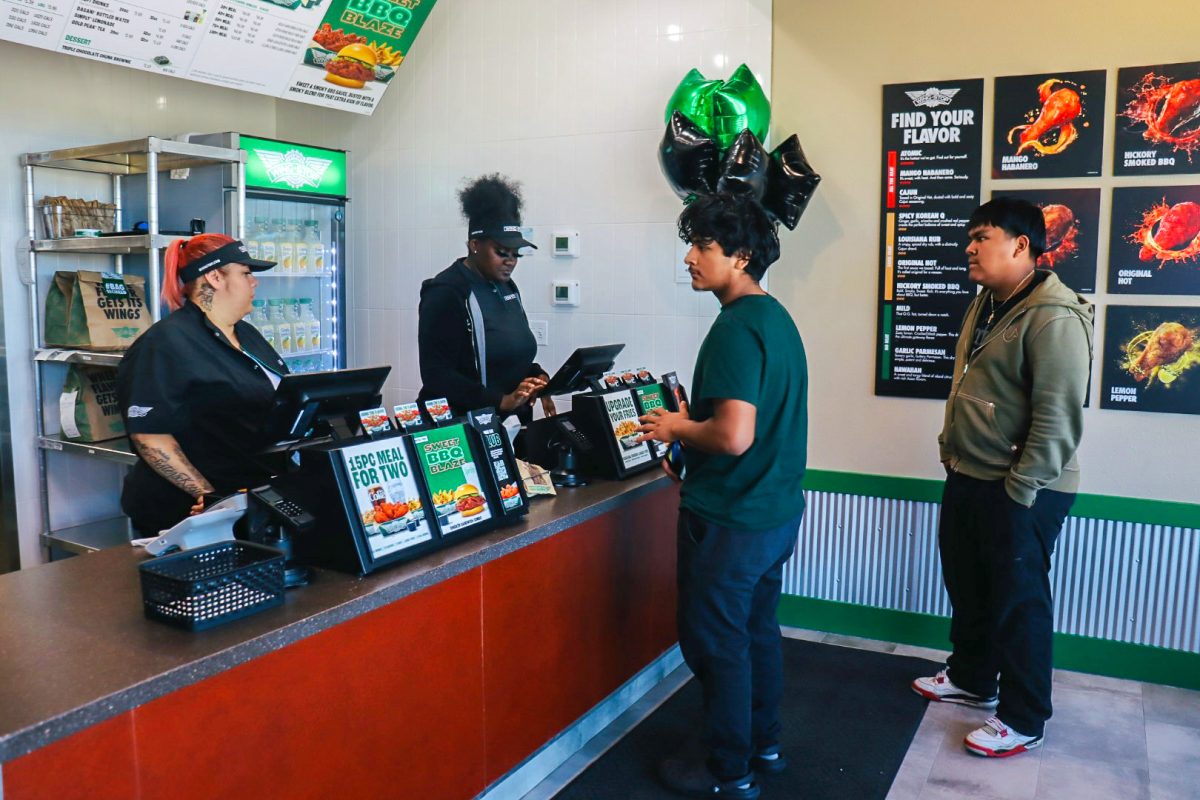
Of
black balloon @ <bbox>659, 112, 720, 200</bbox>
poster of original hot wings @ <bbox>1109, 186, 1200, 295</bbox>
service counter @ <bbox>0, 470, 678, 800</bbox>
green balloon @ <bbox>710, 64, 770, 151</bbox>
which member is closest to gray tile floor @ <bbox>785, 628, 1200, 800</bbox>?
service counter @ <bbox>0, 470, 678, 800</bbox>

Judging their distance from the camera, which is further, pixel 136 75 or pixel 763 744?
pixel 136 75

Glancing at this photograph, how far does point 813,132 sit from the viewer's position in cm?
418

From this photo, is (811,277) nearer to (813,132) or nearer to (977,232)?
(813,132)

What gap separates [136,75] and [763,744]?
4078mm

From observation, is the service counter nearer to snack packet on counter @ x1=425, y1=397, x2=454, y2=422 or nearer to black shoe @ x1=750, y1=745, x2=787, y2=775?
snack packet on counter @ x1=425, y1=397, x2=454, y2=422

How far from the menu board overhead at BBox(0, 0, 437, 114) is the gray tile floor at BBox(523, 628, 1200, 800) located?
3201 millimetres

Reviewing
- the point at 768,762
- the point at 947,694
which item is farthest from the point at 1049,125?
the point at 768,762

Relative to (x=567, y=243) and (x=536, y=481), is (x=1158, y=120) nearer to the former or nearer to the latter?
(x=567, y=243)

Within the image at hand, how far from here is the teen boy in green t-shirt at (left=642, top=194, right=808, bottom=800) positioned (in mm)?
2584

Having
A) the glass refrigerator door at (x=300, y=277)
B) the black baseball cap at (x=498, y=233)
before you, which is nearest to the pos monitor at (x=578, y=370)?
the black baseball cap at (x=498, y=233)

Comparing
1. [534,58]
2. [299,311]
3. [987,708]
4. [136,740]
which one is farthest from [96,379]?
[987,708]

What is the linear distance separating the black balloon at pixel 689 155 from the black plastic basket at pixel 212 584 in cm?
231

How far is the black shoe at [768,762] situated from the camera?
3.05 metres

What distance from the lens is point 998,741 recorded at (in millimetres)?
3199
